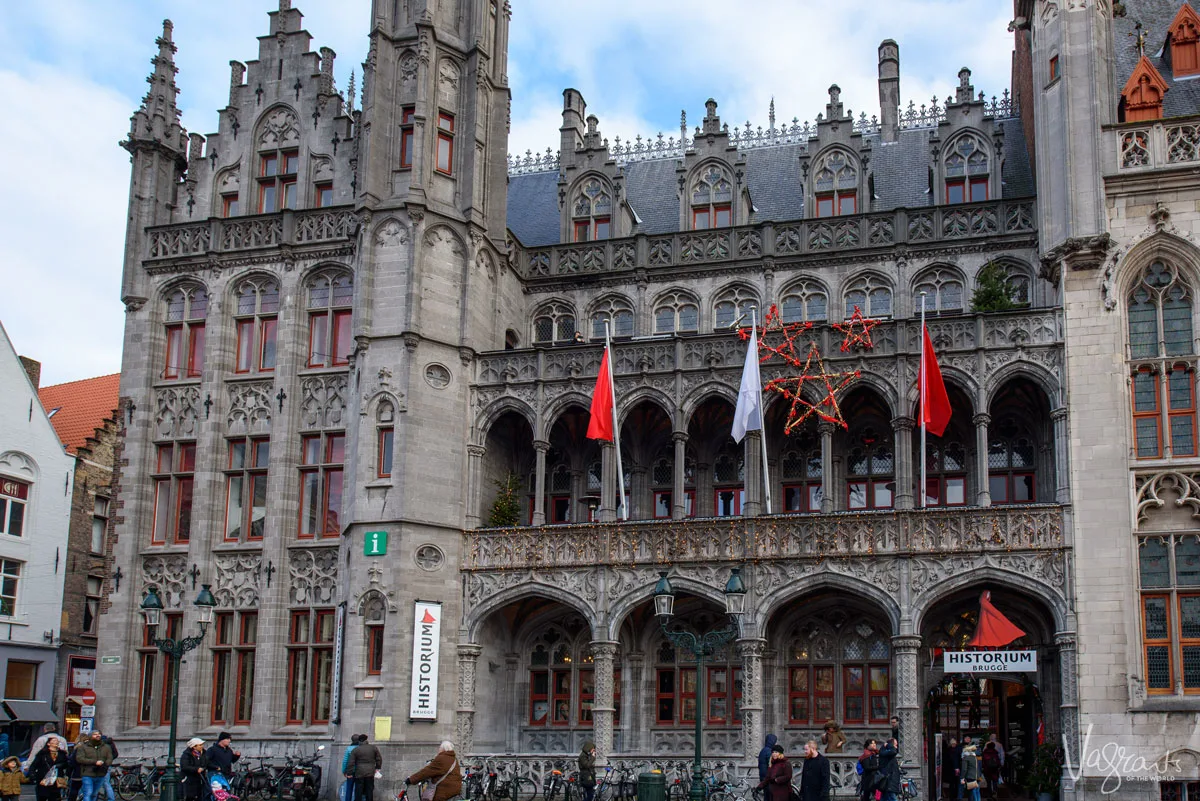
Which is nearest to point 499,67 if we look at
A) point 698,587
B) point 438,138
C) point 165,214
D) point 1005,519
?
point 438,138

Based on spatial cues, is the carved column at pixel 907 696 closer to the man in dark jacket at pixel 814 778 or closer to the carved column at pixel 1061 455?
the carved column at pixel 1061 455

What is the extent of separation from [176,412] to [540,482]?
9.97 metres

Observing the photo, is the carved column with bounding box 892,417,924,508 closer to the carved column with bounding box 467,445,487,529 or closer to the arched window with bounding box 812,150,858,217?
the arched window with bounding box 812,150,858,217

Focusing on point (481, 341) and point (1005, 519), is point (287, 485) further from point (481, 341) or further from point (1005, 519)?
point (1005, 519)

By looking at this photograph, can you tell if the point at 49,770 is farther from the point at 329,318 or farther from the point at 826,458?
the point at 826,458

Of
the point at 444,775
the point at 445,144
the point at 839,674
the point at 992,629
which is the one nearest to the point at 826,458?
the point at 839,674

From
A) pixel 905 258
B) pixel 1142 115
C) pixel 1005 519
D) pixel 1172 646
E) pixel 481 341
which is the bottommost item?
pixel 1172 646

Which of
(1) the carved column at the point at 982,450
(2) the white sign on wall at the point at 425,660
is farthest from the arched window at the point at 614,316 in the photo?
(1) the carved column at the point at 982,450

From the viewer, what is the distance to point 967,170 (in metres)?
33.4

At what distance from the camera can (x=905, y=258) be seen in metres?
32.8

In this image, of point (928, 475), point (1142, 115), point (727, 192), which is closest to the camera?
point (1142, 115)

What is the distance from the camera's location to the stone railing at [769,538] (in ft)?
91.1

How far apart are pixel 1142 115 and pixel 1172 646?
11.1 meters

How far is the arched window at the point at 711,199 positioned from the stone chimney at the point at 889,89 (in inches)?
190
